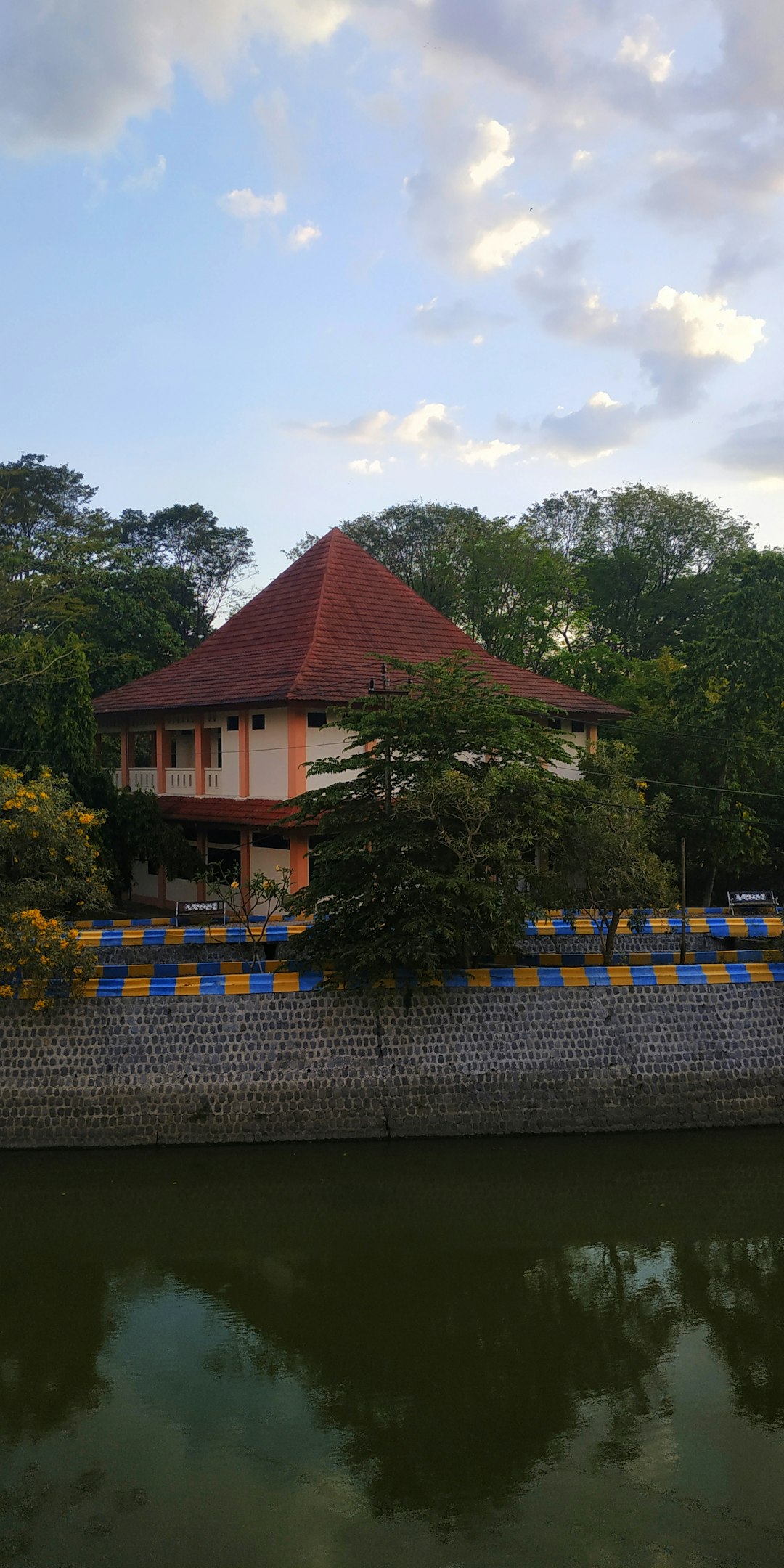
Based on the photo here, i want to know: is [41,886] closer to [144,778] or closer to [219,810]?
[219,810]

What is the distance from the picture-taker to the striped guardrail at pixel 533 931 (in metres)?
13.9

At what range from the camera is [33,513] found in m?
30.5

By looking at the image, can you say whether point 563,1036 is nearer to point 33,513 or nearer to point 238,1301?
point 238,1301

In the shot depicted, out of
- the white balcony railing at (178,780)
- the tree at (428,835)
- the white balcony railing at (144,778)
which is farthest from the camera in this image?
the white balcony railing at (144,778)

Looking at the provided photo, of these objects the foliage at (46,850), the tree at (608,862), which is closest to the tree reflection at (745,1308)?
the tree at (608,862)

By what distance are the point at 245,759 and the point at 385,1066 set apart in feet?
22.1

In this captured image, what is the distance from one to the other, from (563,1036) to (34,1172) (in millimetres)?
5380

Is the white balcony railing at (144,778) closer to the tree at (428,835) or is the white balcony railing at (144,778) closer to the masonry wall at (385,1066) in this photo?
the tree at (428,835)

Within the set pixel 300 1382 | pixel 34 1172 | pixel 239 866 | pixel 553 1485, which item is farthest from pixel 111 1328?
pixel 239 866

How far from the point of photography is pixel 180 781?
1850cm

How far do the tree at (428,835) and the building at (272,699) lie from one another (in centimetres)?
270

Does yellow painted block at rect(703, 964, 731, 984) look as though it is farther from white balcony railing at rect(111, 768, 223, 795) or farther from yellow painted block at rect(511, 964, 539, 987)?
white balcony railing at rect(111, 768, 223, 795)

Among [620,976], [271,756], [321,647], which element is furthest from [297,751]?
[620,976]

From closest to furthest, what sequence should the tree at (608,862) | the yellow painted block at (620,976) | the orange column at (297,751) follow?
the yellow painted block at (620,976) < the tree at (608,862) < the orange column at (297,751)
